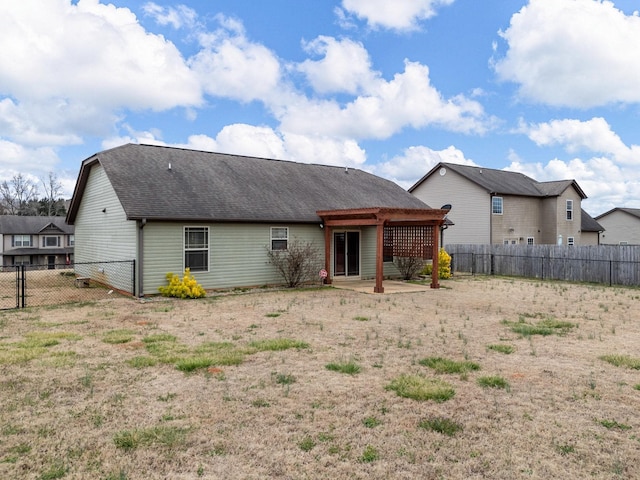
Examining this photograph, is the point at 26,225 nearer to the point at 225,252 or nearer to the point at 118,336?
the point at 225,252

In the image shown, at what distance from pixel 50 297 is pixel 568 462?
44.5 ft

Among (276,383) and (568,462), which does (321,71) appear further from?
(568,462)

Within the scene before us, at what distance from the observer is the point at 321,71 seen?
1927cm

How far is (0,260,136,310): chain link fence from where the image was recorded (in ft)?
39.5

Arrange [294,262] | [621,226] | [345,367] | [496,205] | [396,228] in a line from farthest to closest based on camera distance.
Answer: [621,226] → [496,205] → [396,228] → [294,262] → [345,367]

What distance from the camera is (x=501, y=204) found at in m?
27.7

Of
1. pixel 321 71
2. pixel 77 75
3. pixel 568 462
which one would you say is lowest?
pixel 568 462

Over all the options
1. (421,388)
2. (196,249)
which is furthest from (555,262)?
(421,388)

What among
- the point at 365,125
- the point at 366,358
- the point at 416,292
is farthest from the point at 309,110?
the point at 366,358

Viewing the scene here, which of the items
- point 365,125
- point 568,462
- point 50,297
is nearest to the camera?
point 568,462

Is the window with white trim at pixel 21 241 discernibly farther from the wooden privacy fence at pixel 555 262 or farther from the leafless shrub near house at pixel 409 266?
the leafless shrub near house at pixel 409 266

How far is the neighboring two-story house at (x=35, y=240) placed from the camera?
46.0 m

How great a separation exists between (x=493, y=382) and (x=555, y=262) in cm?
1673

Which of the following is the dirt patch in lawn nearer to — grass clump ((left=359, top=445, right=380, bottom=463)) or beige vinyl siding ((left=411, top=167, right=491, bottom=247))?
grass clump ((left=359, top=445, right=380, bottom=463))
